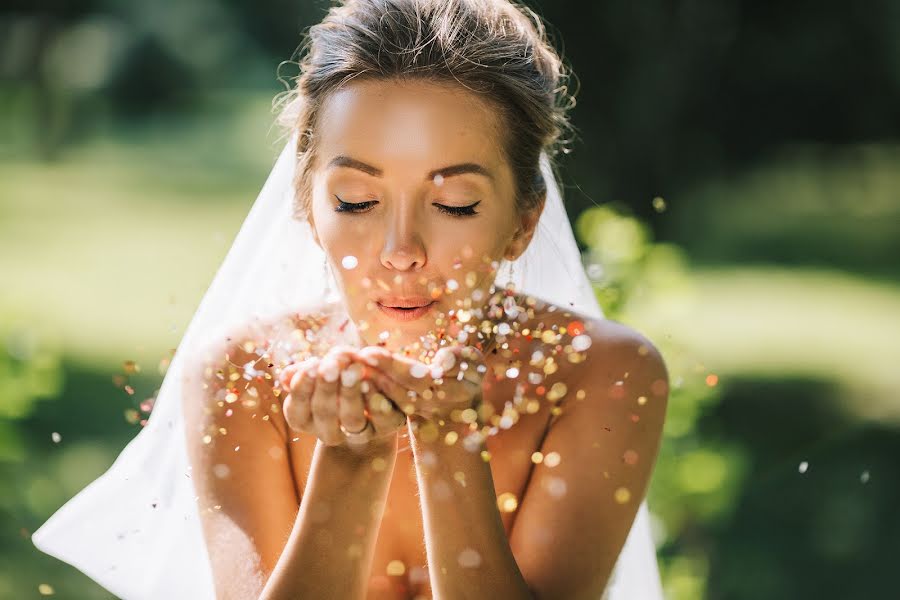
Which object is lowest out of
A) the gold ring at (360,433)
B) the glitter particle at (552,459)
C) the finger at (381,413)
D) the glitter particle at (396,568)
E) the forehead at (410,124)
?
the glitter particle at (396,568)

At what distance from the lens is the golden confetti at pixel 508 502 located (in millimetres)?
2174

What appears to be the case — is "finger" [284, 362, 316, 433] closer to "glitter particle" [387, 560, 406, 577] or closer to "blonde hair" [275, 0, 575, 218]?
"blonde hair" [275, 0, 575, 218]

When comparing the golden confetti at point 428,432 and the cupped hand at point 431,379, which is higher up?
the cupped hand at point 431,379

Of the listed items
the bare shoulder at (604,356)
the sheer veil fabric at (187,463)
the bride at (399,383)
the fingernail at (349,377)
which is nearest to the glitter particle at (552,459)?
the bride at (399,383)

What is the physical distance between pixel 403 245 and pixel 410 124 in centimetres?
21

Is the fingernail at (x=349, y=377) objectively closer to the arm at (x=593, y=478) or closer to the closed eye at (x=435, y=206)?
the closed eye at (x=435, y=206)

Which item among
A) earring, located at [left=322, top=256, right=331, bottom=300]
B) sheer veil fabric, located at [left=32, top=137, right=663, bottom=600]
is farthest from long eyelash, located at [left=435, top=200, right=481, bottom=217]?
earring, located at [left=322, top=256, right=331, bottom=300]

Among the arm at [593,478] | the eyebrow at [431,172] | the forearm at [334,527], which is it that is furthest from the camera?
the arm at [593,478]

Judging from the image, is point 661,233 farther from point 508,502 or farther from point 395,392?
point 395,392

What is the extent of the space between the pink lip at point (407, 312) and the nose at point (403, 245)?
66 mm

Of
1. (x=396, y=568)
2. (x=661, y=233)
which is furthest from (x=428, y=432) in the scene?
(x=661, y=233)

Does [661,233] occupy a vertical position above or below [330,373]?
above

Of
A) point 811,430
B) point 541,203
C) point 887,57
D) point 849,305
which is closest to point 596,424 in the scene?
point 541,203

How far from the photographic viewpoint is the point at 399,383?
4.99ft
